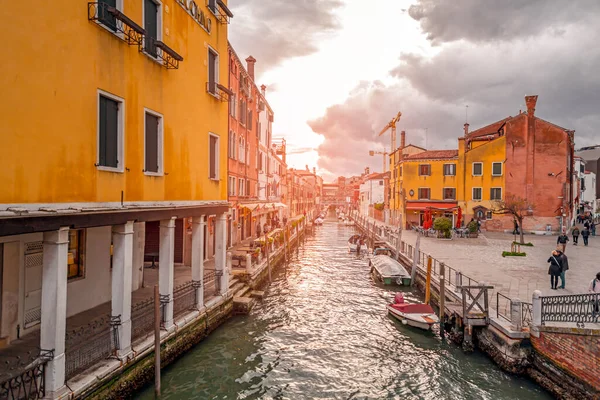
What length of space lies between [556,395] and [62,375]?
11.6 meters

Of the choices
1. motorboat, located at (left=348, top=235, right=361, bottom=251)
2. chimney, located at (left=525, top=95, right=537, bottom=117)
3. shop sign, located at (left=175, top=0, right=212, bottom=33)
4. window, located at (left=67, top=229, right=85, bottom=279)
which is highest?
chimney, located at (left=525, top=95, right=537, bottom=117)

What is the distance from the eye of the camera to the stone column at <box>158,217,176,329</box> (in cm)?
1060

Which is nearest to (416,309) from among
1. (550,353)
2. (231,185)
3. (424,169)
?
(550,353)

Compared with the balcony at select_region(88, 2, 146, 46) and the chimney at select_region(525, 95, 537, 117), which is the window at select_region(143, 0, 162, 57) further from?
the chimney at select_region(525, 95, 537, 117)

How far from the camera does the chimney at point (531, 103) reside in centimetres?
3625

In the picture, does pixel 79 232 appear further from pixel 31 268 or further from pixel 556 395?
pixel 556 395

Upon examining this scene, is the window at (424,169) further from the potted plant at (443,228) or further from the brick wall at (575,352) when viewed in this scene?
the brick wall at (575,352)

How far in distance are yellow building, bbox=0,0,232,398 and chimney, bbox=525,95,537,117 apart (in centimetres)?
3471

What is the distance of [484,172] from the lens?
131ft

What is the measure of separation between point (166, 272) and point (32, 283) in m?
3.30

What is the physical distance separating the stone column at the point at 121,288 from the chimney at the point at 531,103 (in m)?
40.4

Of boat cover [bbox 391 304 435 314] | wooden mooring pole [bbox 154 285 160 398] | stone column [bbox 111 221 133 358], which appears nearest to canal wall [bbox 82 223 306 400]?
wooden mooring pole [bbox 154 285 160 398]

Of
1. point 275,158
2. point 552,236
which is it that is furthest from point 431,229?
point 275,158

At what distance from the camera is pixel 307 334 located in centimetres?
1385
